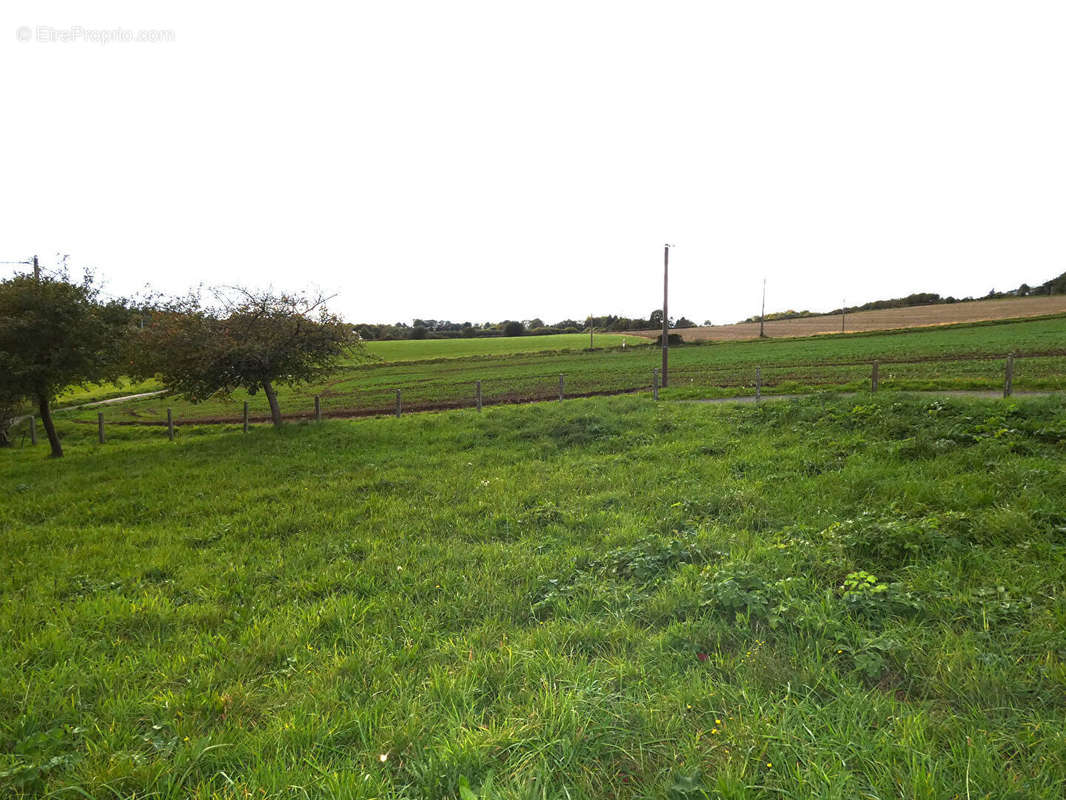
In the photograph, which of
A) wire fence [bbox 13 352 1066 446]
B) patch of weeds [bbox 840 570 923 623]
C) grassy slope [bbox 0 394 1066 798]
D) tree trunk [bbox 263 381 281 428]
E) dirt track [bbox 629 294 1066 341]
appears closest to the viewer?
grassy slope [bbox 0 394 1066 798]

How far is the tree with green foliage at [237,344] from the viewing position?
44.9 ft

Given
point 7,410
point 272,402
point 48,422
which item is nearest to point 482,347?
point 272,402

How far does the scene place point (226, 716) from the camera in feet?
8.67

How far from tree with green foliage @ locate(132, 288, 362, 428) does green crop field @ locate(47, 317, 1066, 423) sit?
988 millimetres

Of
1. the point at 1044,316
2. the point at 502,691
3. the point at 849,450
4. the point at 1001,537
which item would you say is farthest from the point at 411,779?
the point at 1044,316

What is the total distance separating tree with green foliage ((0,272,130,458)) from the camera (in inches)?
508

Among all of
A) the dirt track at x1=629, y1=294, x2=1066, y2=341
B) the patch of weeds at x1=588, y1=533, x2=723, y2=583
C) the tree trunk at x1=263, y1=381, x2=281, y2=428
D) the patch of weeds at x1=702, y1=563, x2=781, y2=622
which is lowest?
the patch of weeds at x1=588, y1=533, x2=723, y2=583

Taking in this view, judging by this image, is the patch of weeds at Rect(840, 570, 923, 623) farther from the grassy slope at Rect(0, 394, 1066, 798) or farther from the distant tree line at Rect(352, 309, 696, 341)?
the distant tree line at Rect(352, 309, 696, 341)

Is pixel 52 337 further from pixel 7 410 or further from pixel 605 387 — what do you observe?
pixel 605 387

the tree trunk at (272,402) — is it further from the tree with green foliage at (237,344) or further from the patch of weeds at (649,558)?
the patch of weeds at (649,558)

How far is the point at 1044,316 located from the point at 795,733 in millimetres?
67100

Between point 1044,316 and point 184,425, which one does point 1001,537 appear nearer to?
point 184,425

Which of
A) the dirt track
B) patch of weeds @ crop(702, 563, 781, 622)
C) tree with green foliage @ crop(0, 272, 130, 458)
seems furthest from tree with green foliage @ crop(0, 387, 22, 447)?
the dirt track

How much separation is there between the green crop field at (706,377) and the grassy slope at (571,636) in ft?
36.9
